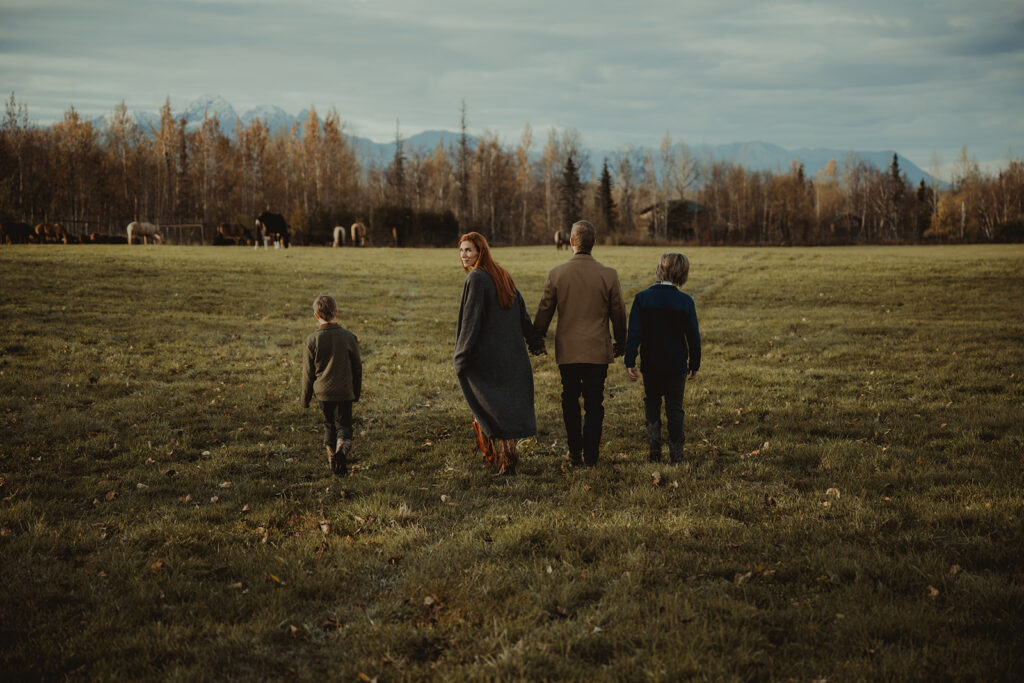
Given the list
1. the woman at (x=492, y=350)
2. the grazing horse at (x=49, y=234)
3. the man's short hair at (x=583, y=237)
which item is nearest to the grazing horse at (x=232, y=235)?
the grazing horse at (x=49, y=234)

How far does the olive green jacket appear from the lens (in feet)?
24.6

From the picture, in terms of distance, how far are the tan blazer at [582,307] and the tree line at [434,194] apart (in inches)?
2408

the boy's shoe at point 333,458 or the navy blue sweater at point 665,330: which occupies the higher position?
the navy blue sweater at point 665,330

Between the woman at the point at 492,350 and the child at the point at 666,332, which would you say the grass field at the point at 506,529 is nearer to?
the woman at the point at 492,350

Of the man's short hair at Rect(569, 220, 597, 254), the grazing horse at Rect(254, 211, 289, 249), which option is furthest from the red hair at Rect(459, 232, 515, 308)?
the grazing horse at Rect(254, 211, 289, 249)

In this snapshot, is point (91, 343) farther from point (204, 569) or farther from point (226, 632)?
point (226, 632)

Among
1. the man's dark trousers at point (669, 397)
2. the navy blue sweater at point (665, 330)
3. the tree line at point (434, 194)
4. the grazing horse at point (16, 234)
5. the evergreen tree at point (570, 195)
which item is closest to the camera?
the navy blue sweater at point (665, 330)

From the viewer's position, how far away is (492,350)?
6.96 meters

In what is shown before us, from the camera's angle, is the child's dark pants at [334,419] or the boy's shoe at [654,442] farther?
the boy's shoe at [654,442]

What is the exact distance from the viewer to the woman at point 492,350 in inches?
269

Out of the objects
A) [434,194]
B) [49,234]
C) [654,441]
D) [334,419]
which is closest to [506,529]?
[654,441]

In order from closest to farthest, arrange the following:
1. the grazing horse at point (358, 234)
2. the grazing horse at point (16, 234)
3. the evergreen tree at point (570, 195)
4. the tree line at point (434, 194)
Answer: the grazing horse at point (16, 234)
the grazing horse at point (358, 234)
the tree line at point (434, 194)
the evergreen tree at point (570, 195)

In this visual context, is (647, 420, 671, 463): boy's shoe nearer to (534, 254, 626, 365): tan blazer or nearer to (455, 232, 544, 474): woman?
(534, 254, 626, 365): tan blazer

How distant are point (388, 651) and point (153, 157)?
Result: 102039 mm
